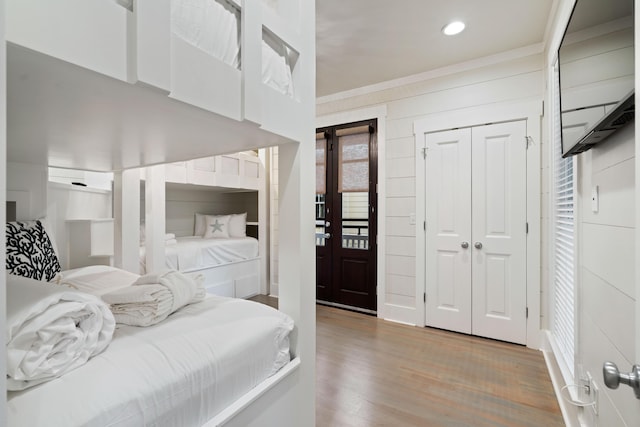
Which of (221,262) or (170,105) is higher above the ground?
(170,105)

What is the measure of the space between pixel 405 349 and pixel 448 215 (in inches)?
50.8

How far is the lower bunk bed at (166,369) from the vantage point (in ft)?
1.97

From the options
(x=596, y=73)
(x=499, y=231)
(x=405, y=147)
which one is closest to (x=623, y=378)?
(x=596, y=73)

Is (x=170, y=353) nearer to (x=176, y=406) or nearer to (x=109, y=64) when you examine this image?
(x=176, y=406)

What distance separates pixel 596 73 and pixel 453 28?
157cm

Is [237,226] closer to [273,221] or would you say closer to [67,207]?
[273,221]

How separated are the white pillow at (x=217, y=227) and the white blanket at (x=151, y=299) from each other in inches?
114

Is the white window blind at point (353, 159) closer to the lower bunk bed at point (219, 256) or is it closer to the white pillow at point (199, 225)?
the lower bunk bed at point (219, 256)

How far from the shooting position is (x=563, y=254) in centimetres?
197

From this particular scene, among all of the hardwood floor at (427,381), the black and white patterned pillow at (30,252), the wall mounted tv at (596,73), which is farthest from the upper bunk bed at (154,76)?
the hardwood floor at (427,381)

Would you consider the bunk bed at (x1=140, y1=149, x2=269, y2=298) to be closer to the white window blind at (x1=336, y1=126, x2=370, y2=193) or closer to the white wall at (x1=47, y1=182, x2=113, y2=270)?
the white wall at (x1=47, y1=182, x2=113, y2=270)

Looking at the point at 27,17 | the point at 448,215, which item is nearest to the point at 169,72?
the point at 27,17

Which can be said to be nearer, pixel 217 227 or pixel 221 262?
pixel 221 262

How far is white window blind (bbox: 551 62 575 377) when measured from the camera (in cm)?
174
